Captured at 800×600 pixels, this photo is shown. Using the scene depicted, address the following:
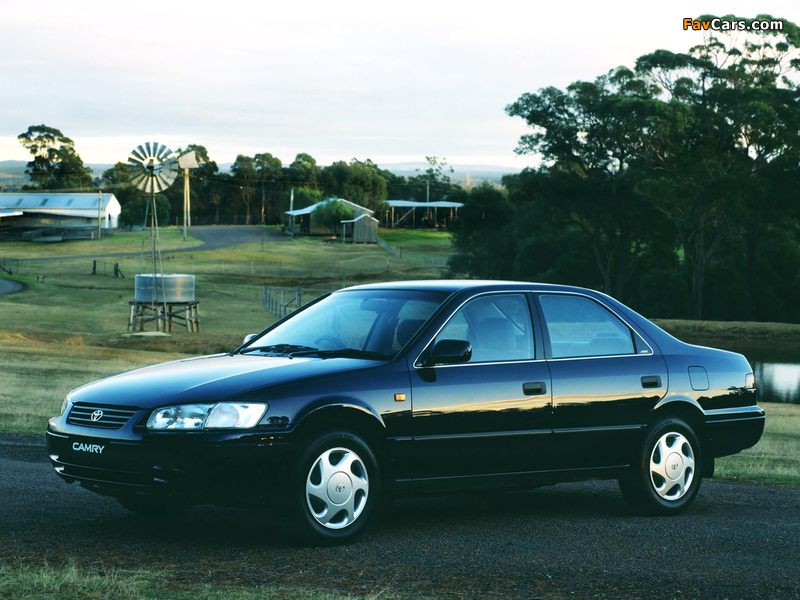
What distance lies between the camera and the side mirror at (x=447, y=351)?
6.92 m

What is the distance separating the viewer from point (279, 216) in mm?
162750

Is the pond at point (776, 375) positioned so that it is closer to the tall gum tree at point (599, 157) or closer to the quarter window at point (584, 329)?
the tall gum tree at point (599, 157)

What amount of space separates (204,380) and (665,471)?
3.61 m

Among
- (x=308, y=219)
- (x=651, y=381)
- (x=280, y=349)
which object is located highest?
(x=308, y=219)

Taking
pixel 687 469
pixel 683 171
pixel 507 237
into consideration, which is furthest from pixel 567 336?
pixel 507 237

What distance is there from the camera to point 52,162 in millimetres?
150250

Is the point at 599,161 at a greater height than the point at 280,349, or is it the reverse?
the point at 599,161

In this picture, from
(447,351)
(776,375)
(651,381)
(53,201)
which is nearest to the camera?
(447,351)

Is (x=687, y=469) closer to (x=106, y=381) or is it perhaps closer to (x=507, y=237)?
(x=106, y=381)

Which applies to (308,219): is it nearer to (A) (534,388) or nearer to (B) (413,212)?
(B) (413,212)

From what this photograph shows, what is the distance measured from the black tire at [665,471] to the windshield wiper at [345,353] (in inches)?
87.7

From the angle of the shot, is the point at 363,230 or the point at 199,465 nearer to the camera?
the point at 199,465

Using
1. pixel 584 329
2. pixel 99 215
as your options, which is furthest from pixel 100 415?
pixel 99 215

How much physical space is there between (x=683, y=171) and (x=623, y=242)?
7.93 meters
